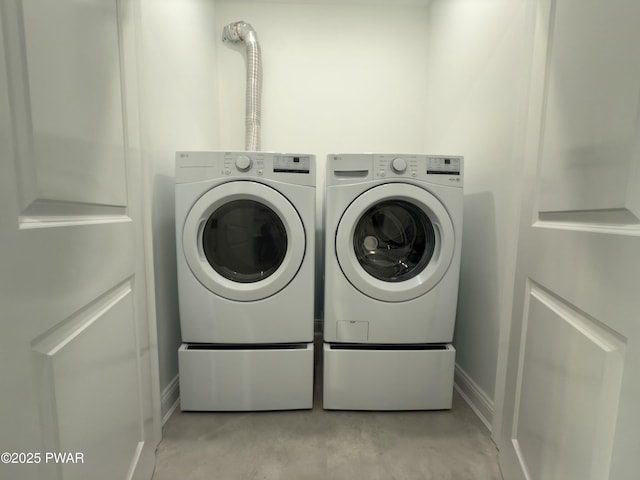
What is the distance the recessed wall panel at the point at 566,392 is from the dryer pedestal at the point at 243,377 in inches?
27.9

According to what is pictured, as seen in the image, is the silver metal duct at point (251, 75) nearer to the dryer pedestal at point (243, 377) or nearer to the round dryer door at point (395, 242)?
the round dryer door at point (395, 242)

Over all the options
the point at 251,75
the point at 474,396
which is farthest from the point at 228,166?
the point at 474,396

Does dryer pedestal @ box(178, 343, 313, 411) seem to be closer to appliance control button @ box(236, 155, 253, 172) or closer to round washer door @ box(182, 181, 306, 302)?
round washer door @ box(182, 181, 306, 302)

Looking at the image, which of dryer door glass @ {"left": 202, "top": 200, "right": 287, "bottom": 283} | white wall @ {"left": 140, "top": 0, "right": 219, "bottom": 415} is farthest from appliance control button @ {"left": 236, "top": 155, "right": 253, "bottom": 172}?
white wall @ {"left": 140, "top": 0, "right": 219, "bottom": 415}

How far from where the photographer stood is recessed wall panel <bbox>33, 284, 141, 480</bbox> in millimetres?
451

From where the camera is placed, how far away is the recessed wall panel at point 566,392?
488 mm

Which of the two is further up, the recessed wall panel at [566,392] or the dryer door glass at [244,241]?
the dryer door glass at [244,241]

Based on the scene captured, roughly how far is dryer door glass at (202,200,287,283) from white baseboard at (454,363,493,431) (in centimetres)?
97

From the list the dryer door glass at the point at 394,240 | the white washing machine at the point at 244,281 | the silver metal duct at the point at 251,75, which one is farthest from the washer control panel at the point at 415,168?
the silver metal duct at the point at 251,75

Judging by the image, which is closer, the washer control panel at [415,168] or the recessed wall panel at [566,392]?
the recessed wall panel at [566,392]

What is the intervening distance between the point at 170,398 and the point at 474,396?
1.25 metres

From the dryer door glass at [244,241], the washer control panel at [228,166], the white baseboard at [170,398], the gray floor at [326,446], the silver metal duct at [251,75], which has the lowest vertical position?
the gray floor at [326,446]

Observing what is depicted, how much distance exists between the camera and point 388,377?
1153 millimetres

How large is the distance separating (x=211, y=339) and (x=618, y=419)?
1111 mm
